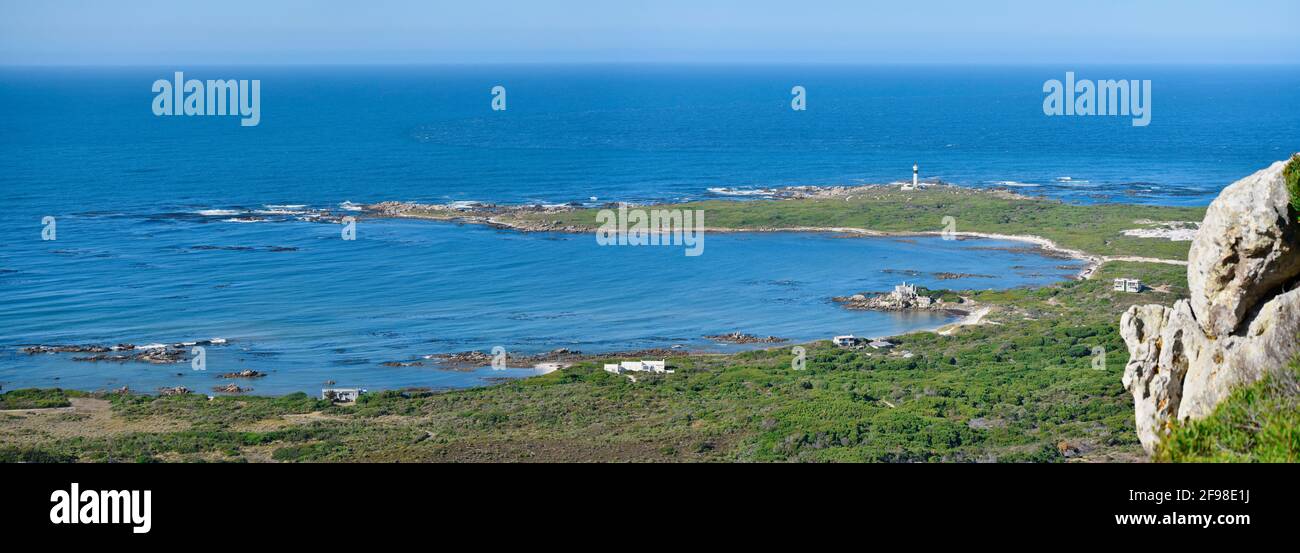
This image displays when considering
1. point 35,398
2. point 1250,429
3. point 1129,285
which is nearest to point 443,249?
point 35,398

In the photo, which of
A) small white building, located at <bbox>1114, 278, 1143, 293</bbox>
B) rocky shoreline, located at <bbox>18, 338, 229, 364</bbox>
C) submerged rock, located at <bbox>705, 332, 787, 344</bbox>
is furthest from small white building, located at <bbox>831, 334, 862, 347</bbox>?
rocky shoreline, located at <bbox>18, 338, 229, 364</bbox>

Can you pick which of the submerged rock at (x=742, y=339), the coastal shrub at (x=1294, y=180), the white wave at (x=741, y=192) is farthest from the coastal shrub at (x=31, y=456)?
the white wave at (x=741, y=192)

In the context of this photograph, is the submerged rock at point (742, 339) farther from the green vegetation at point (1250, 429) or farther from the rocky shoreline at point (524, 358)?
the green vegetation at point (1250, 429)

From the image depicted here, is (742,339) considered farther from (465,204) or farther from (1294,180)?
(465,204)

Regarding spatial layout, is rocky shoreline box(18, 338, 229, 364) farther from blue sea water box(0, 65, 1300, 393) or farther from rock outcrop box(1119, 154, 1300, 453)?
rock outcrop box(1119, 154, 1300, 453)

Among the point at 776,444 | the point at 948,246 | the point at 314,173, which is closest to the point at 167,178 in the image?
the point at 314,173
